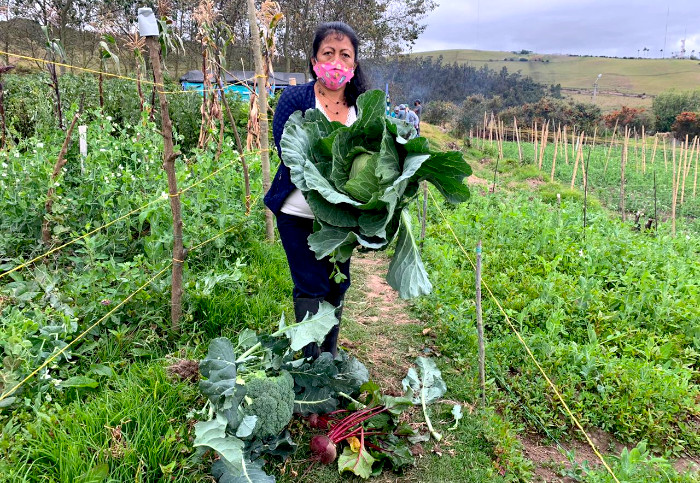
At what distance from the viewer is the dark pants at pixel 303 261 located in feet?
7.23

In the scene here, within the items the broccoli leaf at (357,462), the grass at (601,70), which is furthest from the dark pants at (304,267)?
the grass at (601,70)

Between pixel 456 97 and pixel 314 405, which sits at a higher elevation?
pixel 456 97

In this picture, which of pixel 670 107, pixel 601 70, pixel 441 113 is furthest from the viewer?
pixel 601 70

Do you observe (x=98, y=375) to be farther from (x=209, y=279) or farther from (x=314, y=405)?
(x=314, y=405)

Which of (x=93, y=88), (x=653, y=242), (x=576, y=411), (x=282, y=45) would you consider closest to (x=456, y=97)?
(x=282, y=45)

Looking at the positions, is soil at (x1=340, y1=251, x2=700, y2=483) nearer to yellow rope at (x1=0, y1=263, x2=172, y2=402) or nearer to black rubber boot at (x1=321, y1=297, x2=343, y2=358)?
black rubber boot at (x1=321, y1=297, x2=343, y2=358)

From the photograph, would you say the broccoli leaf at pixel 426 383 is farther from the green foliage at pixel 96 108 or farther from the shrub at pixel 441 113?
the shrub at pixel 441 113

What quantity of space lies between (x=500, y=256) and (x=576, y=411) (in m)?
2.32

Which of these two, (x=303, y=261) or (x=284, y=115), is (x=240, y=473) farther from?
(x=284, y=115)

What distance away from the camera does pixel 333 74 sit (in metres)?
2.16

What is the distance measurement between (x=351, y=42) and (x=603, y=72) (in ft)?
278

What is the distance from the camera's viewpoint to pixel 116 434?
6.01 ft

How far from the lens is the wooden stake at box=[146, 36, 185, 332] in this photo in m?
2.21

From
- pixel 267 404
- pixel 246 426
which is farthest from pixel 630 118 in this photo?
pixel 246 426
